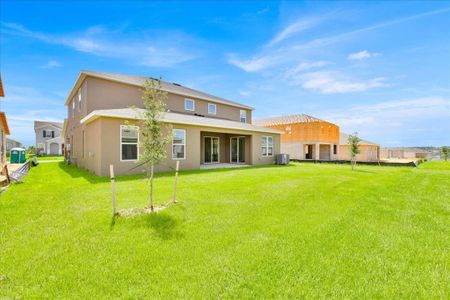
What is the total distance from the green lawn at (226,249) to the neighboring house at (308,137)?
2329cm

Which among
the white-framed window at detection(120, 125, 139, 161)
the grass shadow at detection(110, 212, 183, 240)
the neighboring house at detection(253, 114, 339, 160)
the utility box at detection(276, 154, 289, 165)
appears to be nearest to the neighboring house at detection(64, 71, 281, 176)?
the white-framed window at detection(120, 125, 139, 161)

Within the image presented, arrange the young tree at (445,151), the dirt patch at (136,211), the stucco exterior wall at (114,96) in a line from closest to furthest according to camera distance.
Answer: the dirt patch at (136,211) < the stucco exterior wall at (114,96) < the young tree at (445,151)

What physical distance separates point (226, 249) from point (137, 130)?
290 inches

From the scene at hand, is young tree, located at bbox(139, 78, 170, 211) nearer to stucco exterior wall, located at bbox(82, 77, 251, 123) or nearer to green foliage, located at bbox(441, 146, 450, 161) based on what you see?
stucco exterior wall, located at bbox(82, 77, 251, 123)

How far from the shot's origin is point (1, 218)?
4910 mm

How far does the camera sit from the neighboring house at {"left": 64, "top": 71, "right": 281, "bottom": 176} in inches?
440

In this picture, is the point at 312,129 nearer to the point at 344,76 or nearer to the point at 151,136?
the point at 344,76

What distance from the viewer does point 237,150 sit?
63.8ft

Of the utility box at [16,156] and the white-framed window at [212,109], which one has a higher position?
the white-framed window at [212,109]

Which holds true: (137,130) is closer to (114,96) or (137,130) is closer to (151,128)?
(151,128)

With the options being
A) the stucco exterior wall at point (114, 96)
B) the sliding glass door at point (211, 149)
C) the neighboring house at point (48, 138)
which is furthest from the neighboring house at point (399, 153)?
the neighboring house at point (48, 138)

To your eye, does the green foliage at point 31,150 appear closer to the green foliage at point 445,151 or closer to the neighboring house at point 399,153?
the neighboring house at point 399,153

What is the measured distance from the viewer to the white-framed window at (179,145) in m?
13.5

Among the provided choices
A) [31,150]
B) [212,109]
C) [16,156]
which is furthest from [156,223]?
[31,150]
